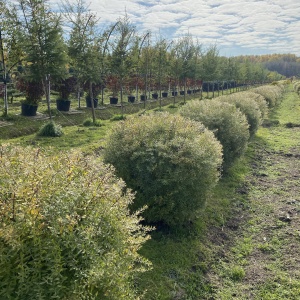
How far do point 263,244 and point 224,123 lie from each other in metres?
3.43

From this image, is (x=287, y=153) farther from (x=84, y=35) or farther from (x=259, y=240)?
(x=84, y=35)

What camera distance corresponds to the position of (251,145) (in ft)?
39.9

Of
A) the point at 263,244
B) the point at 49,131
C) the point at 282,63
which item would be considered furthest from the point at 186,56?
the point at 282,63

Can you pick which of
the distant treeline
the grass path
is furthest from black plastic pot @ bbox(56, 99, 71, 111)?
the distant treeline

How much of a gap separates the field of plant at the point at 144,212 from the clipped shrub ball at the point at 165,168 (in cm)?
2

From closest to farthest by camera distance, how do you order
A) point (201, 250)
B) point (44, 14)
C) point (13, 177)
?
point (13, 177), point (201, 250), point (44, 14)

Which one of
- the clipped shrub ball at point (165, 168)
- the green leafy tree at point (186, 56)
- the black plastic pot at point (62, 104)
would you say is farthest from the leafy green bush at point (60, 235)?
the green leafy tree at point (186, 56)

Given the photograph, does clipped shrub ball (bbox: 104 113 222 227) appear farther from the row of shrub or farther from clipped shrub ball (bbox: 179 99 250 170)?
clipped shrub ball (bbox: 179 99 250 170)

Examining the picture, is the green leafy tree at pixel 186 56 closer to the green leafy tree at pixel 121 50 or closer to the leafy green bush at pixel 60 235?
the green leafy tree at pixel 121 50

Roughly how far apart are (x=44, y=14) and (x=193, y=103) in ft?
20.8

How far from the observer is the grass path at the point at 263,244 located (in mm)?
3915

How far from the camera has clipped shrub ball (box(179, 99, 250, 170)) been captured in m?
7.35

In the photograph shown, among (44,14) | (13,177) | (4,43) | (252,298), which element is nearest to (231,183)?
(252,298)

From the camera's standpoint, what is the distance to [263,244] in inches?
195
